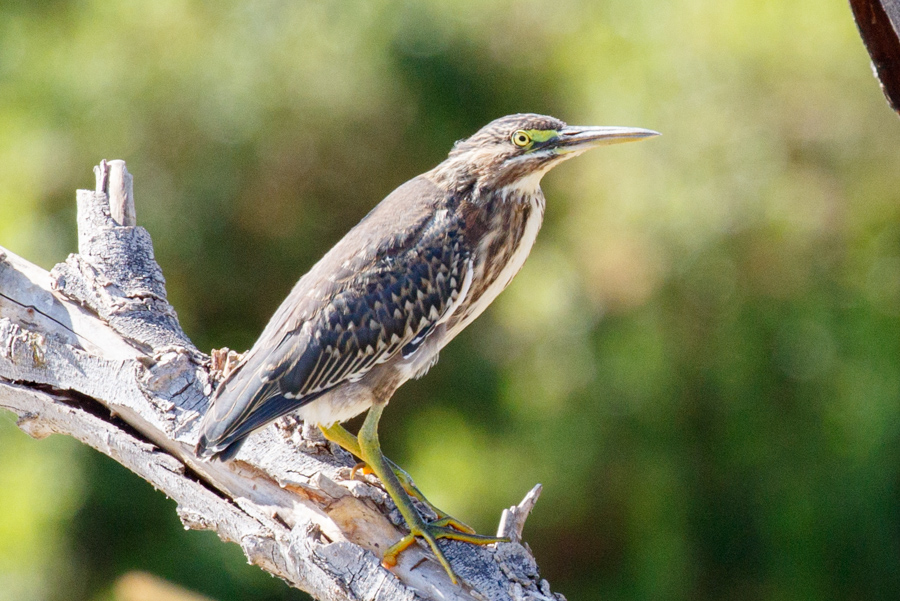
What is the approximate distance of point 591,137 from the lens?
2.50 meters

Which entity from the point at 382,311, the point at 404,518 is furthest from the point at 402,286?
the point at 404,518

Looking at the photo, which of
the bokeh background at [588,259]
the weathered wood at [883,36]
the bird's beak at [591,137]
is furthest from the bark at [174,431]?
the weathered wood at [883,36]

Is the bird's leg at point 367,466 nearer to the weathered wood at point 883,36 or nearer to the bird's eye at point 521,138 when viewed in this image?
the bird's eye at point 521,138

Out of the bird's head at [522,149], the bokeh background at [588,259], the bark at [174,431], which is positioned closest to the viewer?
the bark at [174,431]

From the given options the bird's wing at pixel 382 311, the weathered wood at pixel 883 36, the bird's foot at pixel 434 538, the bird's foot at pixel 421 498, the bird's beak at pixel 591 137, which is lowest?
the bird's foot at pixel 434 538

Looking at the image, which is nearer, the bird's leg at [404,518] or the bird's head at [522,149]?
the bird's leg at [404,518]

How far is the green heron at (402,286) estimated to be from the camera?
2.43 metres

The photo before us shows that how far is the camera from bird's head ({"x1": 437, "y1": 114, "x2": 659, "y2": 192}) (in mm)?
2527

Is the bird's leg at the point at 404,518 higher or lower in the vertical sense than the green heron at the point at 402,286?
lower

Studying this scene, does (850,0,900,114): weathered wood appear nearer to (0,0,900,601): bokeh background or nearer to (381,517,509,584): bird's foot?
(381,517,509,584): bird's foot

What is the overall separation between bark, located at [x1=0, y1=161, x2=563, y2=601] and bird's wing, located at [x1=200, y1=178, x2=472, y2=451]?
0.64ft

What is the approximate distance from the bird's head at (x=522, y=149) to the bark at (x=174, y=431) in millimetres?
883

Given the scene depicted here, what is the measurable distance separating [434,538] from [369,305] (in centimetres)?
69

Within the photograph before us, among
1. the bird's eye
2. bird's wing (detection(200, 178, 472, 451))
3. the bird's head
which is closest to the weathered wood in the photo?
the bird's head
